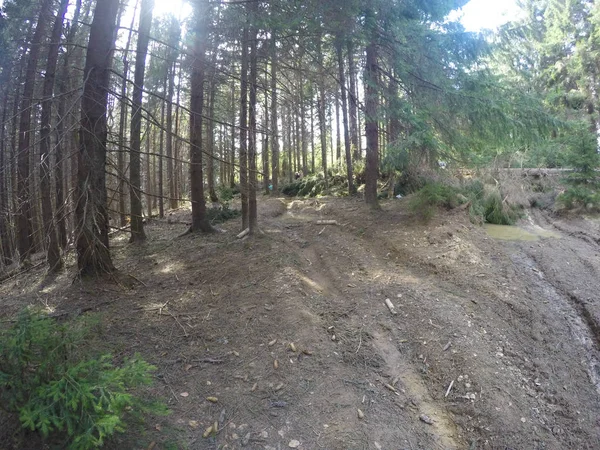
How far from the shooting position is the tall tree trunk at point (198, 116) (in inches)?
288

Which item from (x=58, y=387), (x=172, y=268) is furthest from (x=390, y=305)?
(x=58, y=387)

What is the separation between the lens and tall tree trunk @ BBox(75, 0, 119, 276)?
518 centimetres

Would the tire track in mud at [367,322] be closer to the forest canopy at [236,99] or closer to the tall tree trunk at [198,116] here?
the forest canopy at [236,99]

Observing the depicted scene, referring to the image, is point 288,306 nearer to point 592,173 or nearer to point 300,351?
point 300,351

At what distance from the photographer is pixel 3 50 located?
32.0 feet

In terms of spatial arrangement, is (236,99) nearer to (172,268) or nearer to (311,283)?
(172,268)

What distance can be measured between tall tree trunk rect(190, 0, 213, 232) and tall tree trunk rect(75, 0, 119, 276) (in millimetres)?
1386

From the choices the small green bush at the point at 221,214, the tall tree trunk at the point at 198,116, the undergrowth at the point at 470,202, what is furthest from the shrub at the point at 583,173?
the tall tree trunk at the point at 198,116

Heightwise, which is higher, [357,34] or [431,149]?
[357,34]

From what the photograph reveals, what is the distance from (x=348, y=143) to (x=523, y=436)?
46.2 feet

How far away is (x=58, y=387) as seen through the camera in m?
2.46

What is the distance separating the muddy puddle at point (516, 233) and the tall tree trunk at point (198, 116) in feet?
27.9

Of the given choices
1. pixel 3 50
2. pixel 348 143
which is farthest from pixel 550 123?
pixel 3 50

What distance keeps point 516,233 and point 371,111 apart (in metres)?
5.84
